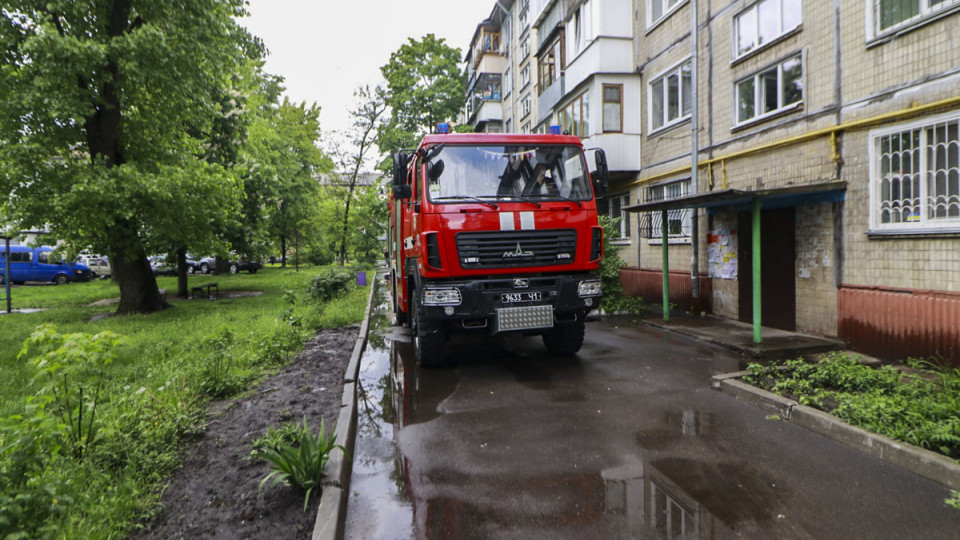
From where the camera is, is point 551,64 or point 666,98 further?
point 551,64

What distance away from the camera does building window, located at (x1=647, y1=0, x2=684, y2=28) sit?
1305 cm

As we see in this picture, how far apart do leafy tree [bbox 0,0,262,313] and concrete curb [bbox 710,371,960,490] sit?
11.6 m

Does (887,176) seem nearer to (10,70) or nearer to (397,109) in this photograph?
(10,70)

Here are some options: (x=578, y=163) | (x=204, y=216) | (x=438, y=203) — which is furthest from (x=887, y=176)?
(x=204, y=216)

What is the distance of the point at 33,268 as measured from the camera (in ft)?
89.2

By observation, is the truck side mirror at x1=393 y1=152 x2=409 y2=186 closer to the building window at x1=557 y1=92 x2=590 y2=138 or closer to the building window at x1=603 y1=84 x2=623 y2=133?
the building window at x1=603 y1=84 x2=623 y2=133

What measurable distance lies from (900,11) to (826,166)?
7.26 ft

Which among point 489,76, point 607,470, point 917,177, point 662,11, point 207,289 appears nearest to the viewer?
point 607,470

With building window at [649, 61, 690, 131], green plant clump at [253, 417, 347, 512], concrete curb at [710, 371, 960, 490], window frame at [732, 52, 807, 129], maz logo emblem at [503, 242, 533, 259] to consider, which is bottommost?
concrete curb at [710, 371, 960, 490]

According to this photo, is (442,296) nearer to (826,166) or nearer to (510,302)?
(510,302)

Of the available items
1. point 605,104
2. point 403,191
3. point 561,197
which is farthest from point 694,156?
point 403,191

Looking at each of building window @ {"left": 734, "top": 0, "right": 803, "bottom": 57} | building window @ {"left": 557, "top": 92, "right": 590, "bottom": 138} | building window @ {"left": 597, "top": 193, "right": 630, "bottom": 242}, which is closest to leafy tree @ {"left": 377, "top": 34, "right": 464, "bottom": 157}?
building window @ {"left": 557, "top": 92, "right": 590, "bottom": 138}

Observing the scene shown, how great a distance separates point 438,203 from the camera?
6652mm

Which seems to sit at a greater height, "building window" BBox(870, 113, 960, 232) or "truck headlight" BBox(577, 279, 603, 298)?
"building window" BBox(870, 113, 960, 232)
